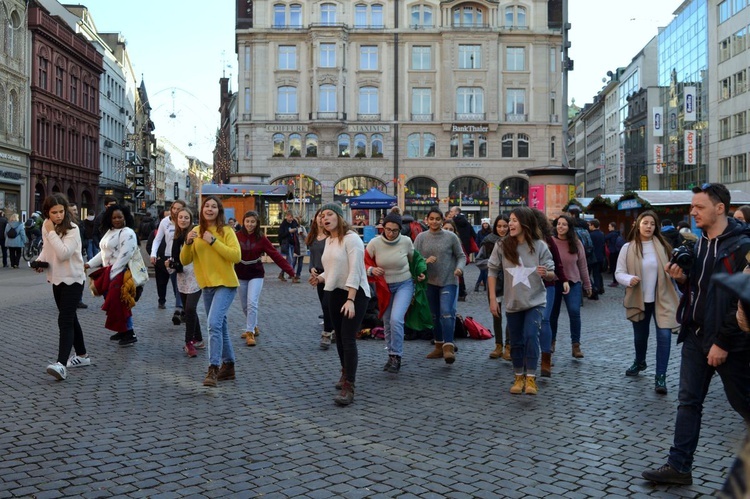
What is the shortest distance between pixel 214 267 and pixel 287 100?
52804mm

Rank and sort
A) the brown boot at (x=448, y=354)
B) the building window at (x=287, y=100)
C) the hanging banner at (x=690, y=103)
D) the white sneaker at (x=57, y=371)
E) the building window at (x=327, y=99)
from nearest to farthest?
the white sneaker at (x=57, y=371) → the brown boot at (x=448, y=354) → the building window at (x=327, y=99) → the building window at (x=287, y=100) → the hanging banner at (x=690, y=103)

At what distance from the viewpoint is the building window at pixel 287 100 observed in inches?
2331

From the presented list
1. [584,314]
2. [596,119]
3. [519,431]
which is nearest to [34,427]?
[519,431]

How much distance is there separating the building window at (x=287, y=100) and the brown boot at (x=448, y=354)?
5174 centimetres

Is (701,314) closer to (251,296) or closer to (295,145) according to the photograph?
(251,296)

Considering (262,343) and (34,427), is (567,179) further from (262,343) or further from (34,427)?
(34,427)

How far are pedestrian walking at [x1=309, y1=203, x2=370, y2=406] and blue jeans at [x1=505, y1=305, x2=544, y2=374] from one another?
1460mm

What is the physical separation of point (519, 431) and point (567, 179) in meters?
25.1

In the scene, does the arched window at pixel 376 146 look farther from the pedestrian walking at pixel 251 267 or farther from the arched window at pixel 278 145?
the pedestrian walking at pixel 251 267

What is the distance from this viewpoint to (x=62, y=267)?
8.18m

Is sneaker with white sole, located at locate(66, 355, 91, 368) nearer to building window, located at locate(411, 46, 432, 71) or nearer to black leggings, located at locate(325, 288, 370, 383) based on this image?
black leggings, located at locate(325, 288, 370, 383)

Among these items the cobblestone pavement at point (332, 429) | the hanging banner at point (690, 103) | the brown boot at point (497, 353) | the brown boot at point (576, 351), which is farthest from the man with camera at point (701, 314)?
the hanging banner at point (690, 103)

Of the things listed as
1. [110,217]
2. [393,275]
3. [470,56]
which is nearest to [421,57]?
[470,56]

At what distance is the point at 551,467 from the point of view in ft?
17.3
